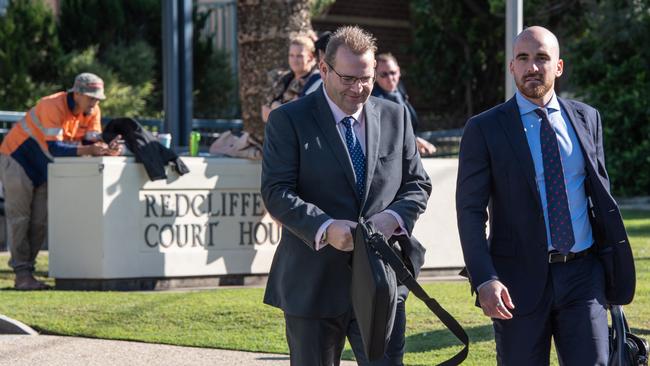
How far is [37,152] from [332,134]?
6436mm

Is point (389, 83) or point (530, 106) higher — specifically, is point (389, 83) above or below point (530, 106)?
above

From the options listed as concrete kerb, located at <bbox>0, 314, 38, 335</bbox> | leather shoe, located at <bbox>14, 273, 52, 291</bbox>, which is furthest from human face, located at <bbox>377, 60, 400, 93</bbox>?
concrete kerb, located at <bbox>0, 314, 38, 335</bbox>

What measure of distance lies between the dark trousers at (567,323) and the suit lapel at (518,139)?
11.7 inches

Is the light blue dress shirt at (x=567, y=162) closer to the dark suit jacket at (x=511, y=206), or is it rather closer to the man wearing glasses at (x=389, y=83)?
the dark suit jacket at (x=511, y=206)

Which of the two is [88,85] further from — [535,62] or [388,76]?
[535,62]

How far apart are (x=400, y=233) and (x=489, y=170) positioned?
423 millimetres

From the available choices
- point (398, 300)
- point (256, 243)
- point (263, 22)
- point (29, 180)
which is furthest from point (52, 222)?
point (398, 300)

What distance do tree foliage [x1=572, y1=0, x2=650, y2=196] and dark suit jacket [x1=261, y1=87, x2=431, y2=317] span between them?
15.7m

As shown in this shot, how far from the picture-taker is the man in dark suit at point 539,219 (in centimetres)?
459

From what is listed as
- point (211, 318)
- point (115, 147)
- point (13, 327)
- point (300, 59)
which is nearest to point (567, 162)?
point (211, 318)

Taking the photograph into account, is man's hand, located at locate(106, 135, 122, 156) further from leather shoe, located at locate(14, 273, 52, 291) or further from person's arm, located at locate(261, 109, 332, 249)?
person's arm, located at locate(261, 109, 332, 249)

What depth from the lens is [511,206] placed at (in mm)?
4680

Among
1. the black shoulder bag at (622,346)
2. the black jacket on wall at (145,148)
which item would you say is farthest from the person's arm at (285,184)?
the black jacket on wall at (145,148)

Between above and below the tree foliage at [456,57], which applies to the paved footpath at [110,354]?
below
